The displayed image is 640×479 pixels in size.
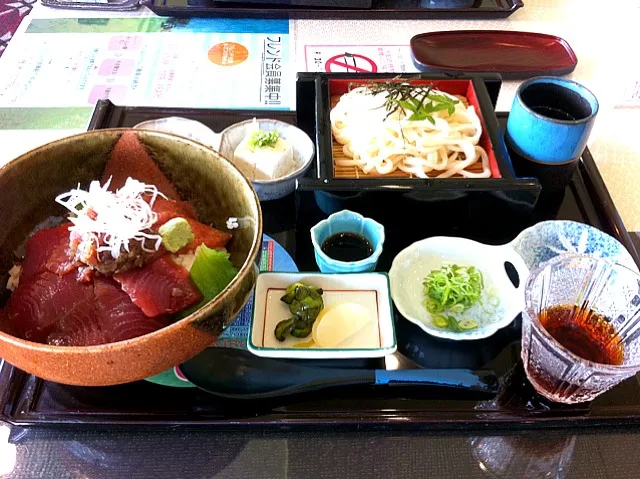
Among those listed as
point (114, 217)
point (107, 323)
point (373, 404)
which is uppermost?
point (114, 217)

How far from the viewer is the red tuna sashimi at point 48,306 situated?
3.36ft

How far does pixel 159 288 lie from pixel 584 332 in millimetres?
844

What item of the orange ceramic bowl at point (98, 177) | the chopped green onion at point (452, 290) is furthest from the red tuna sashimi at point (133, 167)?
the chopped green onion at point (452, 290)

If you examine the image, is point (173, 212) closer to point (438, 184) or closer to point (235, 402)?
point (235, 402)

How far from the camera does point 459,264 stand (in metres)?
1.33

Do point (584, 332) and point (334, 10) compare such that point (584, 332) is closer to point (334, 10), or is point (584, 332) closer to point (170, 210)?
point (170, 210)

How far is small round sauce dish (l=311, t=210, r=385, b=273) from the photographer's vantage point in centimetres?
128

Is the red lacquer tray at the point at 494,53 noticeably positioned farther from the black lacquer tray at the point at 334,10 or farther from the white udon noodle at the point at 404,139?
the white udon noodle at the point at 404,139

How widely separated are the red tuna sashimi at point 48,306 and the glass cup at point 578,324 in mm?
829

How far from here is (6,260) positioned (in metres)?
1.13

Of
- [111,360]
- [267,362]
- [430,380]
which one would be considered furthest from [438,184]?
[111,360]

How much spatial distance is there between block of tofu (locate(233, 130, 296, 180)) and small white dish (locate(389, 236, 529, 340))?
0.39 m

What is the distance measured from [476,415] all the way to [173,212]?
28.5 inches

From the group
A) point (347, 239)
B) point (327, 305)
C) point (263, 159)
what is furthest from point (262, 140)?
point (327, 305)
